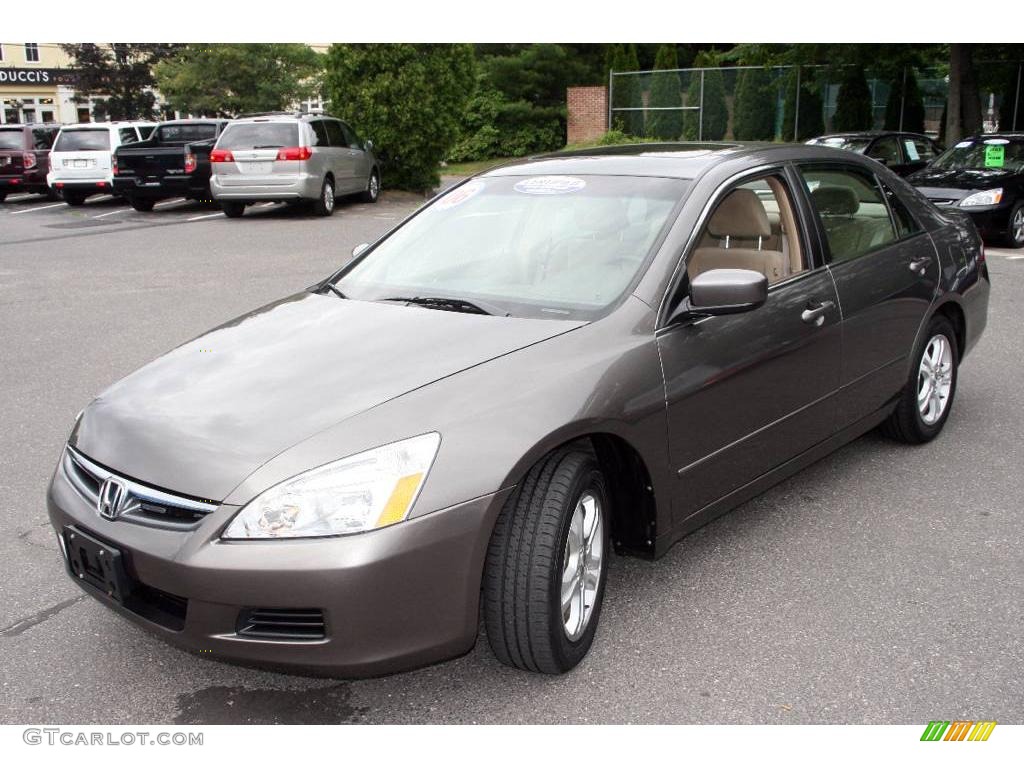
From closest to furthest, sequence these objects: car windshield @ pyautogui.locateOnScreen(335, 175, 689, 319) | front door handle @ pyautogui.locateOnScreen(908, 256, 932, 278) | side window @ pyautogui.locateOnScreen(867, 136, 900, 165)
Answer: car windshield @ pyautogui.locateOnScreen(335, 175, 689, 319), front door handle @ pyautogui.locateOnScreen(908, 256, 932, 278), side window @ pyautogui.locateOnScreen(867, 136, 900, 165)

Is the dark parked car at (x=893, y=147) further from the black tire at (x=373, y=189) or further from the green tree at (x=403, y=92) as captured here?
the black tire at (x=373, y=189)

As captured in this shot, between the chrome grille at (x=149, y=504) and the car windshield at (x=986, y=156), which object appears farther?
the car windshield at (x=986, y=156)

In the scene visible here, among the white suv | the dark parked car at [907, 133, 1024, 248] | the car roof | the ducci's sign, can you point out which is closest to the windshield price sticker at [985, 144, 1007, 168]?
the dark parked car at [907, 133, 1024, 248]

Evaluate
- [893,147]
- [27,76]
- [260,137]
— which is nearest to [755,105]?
[893,147]

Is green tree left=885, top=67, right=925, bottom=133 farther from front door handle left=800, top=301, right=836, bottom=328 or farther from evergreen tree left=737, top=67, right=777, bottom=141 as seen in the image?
front door handle left=800, top=301, right=836, bottom=328

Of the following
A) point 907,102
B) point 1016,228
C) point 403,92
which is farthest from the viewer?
point 907,102

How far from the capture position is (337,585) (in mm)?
2736

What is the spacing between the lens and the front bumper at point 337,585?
9.02ft

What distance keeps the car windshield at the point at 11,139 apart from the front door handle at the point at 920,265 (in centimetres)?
2162

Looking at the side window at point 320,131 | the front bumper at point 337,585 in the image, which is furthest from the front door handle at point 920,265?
the side window at point 320,131

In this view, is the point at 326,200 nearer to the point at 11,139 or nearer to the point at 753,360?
the point at 11,139

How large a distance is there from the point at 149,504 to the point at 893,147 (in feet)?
53.5

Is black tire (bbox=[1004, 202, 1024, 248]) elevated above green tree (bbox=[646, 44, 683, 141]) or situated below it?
below

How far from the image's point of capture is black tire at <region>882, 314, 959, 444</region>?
5250mm
